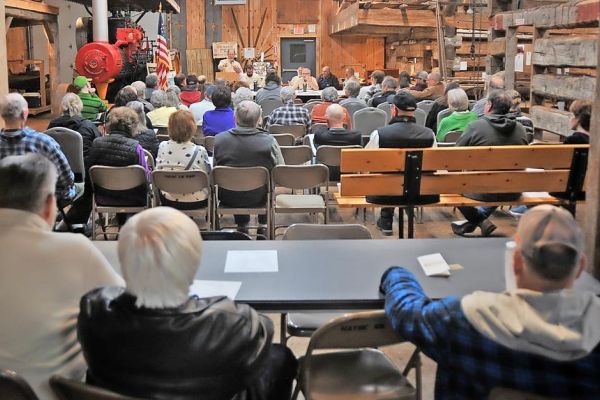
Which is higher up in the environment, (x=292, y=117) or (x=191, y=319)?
(x=292, y=117)

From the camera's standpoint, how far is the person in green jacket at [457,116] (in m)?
7.19

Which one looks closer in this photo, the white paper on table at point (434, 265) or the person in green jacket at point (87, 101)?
the white paper on table at point (434, 265)

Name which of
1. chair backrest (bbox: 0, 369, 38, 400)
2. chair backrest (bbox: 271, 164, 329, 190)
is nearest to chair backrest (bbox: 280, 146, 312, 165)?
chair backrest (bbox: 271, 164, 329, 190)

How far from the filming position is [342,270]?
9.51 ft

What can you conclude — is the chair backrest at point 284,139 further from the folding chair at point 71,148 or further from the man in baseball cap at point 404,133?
the folding chair at point 71,148

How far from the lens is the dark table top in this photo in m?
2.58

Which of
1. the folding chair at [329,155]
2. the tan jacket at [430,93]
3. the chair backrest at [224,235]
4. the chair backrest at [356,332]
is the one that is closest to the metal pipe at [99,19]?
the tan jacket at [430,93]

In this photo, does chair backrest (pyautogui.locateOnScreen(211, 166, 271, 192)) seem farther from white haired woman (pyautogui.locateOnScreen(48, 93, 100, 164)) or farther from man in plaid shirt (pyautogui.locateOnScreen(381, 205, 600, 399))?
man in plaid shirt (pyautogui.locateOnScreen(381, 205, 600, 399))

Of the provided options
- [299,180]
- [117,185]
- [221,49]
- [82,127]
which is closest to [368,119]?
[299,180]

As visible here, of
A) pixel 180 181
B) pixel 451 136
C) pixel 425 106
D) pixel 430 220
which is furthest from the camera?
pixel 425 106

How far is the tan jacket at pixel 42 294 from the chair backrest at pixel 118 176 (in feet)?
9.64

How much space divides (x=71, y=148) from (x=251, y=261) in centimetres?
322

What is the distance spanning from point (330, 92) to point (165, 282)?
23.0 feet

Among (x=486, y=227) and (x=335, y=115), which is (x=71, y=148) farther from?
(x=486, y=227)
